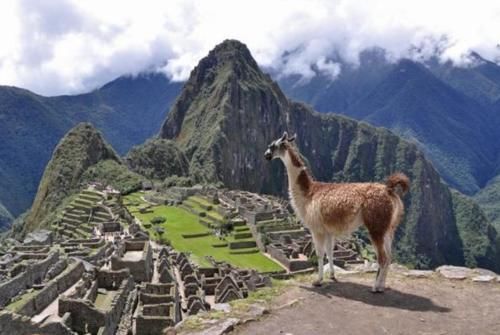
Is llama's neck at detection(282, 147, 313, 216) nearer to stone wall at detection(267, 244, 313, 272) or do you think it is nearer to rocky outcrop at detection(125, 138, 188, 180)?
stone wall at detection(267, 244, 313, 272)

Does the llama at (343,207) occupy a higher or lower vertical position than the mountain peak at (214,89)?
lower

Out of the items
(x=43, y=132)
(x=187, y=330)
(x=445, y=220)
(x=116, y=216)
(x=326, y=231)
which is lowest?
(x=187, y=330)

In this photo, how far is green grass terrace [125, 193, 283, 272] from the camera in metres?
45.2

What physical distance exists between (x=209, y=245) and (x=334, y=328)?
43707 mm

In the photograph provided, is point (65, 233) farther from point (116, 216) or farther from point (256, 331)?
point (256, 331)

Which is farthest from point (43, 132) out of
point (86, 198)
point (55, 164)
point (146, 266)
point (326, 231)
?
point (326, 231)

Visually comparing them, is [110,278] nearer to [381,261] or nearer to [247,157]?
[381,261]

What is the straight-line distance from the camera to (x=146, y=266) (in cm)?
2689

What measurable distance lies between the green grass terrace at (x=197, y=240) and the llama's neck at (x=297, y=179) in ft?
99.9

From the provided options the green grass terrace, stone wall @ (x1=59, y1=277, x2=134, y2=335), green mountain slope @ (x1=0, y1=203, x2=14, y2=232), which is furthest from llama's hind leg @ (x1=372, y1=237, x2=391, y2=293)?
green mountain slope @ (x1=0, y1=203, x2=14, y2=232)

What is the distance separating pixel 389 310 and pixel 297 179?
255 cm

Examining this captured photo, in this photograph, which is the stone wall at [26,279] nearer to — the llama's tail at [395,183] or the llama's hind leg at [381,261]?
the llama's hind leg at [381,261]

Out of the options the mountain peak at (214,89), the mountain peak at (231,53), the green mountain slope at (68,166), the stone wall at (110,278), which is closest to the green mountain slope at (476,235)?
the mountain peak at (214,89)

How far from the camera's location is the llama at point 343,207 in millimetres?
8000
